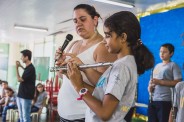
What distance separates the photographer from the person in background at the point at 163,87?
3039mm

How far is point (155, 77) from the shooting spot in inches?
130

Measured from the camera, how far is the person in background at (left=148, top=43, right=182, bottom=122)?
3039mm

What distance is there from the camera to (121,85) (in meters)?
0.92

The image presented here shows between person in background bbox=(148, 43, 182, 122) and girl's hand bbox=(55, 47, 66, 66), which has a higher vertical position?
girl's hand bbox=(55, 47, 66, 66)

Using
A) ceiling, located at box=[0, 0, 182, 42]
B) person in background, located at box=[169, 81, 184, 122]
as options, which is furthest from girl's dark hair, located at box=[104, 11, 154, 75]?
ceiling, located at box=[0, 0, 182, 42]

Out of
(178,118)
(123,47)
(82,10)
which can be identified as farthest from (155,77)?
(123,47)

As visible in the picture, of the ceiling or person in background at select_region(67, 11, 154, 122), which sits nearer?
person in background at select_region(67, 11, 154, 122)

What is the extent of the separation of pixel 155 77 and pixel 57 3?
102 inches

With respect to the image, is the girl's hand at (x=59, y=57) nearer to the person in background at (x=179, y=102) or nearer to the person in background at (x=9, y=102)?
the person in background at (x=179, y=102)

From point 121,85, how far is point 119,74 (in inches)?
1.6

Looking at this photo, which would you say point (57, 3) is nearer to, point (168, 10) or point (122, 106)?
point (168, 10)

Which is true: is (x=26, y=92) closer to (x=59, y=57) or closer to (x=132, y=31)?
(x=59, y=57)

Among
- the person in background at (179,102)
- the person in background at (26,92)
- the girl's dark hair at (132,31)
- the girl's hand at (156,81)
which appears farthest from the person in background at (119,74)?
the person in background at (26,92)

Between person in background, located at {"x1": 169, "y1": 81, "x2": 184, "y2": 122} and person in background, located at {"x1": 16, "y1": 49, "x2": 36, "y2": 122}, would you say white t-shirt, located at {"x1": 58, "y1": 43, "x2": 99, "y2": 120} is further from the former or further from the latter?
person in background, located at {"x1": 16, "y1": 49, "x2": 36, "y2": 122}
